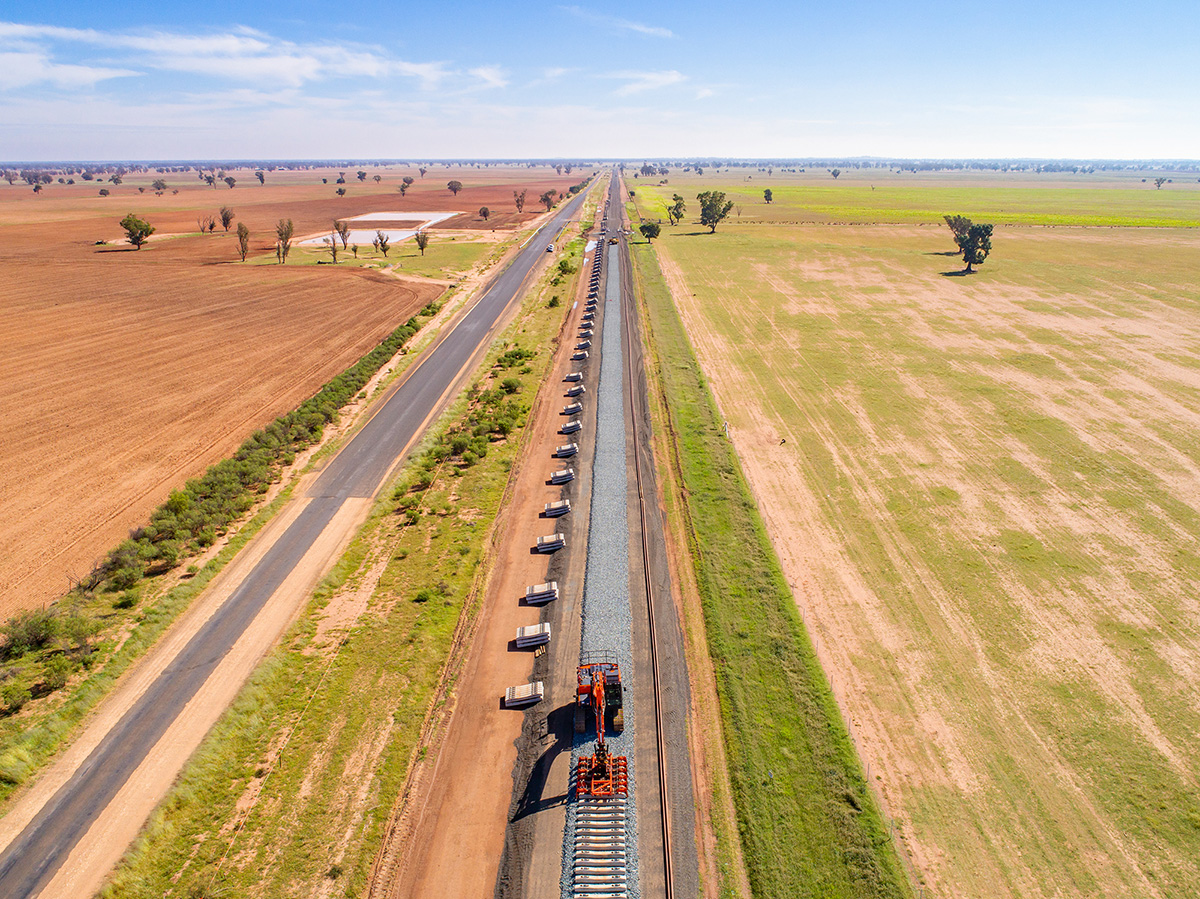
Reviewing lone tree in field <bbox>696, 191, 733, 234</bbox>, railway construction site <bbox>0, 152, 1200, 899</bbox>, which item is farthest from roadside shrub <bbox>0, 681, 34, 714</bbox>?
lone tree in field <bbox>696, 191, 733, 234</bbox>

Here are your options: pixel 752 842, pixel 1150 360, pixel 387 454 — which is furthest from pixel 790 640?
pixel 1150 360

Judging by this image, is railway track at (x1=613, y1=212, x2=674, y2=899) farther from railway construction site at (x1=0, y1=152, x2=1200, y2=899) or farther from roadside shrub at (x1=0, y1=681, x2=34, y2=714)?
roadside shrub at (x1=0, y1=681, x2=34, y2=714)

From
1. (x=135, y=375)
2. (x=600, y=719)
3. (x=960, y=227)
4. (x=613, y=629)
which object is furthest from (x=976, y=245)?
(x=135, y=375)

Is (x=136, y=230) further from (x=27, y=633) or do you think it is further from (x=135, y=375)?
(x=27, y=633)

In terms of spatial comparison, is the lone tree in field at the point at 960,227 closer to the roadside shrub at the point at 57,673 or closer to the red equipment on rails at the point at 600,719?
the red equipment on rails at the point at 600,719

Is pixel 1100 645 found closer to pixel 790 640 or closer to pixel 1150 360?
pixel 790 640
